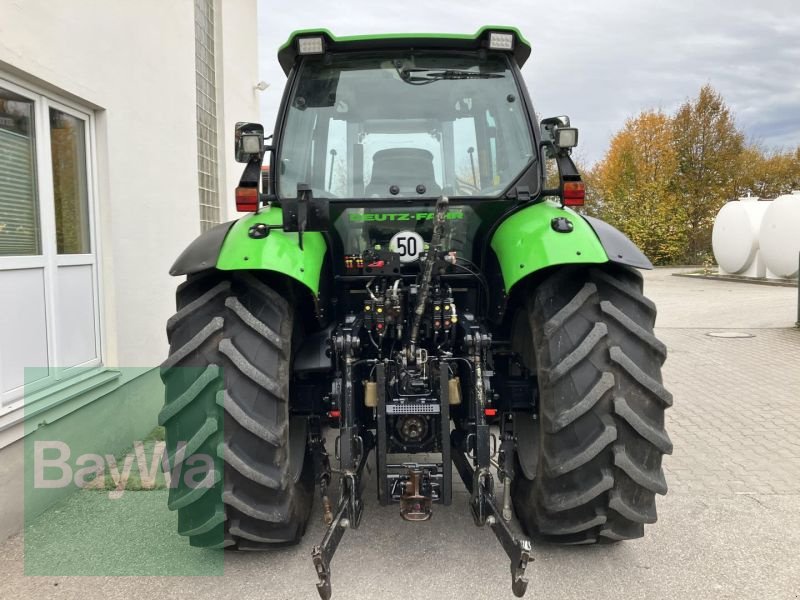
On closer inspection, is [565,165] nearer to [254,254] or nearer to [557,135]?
[557,135]

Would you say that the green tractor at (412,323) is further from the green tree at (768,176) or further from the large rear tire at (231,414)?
the green tree at (768,176)

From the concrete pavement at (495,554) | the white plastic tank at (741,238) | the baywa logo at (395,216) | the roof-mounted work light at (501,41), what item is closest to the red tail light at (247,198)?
the baywa logo at (395,216)

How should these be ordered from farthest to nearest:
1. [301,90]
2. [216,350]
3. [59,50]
Answer: [59,50], [301,90], [216,350]

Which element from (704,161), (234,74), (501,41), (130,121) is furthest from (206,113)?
(704,161)

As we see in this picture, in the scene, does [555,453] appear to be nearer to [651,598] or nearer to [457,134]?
[651,598]

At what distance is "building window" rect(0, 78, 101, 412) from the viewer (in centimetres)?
367

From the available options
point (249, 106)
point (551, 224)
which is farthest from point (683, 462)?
point (249, 106)

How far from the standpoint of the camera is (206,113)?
26.7 feet

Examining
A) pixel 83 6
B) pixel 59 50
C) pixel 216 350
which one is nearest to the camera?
pixel 216 350

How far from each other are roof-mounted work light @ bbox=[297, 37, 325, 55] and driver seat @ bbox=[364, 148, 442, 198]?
0.59 m

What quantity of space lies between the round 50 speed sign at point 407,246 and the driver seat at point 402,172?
0.22m

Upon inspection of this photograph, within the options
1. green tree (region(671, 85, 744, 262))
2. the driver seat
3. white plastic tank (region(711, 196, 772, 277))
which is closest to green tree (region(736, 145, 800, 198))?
green tree (region(671, 85, 744, 262))

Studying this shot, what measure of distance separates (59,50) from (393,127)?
2.15 meters

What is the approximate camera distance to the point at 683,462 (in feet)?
14.8
